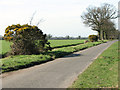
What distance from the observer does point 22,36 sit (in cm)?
1802

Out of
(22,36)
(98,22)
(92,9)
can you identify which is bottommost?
(22,36)

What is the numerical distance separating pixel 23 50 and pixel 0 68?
6.92 m

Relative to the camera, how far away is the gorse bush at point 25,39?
1791cm

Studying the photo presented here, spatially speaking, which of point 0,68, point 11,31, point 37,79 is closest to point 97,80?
point 37,79

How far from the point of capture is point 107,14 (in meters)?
69.8

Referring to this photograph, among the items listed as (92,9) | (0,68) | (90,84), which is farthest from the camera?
(92,9)

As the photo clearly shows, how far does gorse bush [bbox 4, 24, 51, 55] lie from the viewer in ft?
58.7

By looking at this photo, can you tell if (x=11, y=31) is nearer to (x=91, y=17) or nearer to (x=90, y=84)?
(x=90, y=84)

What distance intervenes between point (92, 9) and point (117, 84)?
6493 cm

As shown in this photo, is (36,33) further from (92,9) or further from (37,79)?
(92,9)

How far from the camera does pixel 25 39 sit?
59.0ft

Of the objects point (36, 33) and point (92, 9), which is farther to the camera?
point (92, 9)

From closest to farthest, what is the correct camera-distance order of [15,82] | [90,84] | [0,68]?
[90,84] → [15,82] → [0,68]

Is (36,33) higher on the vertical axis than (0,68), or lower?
higher
